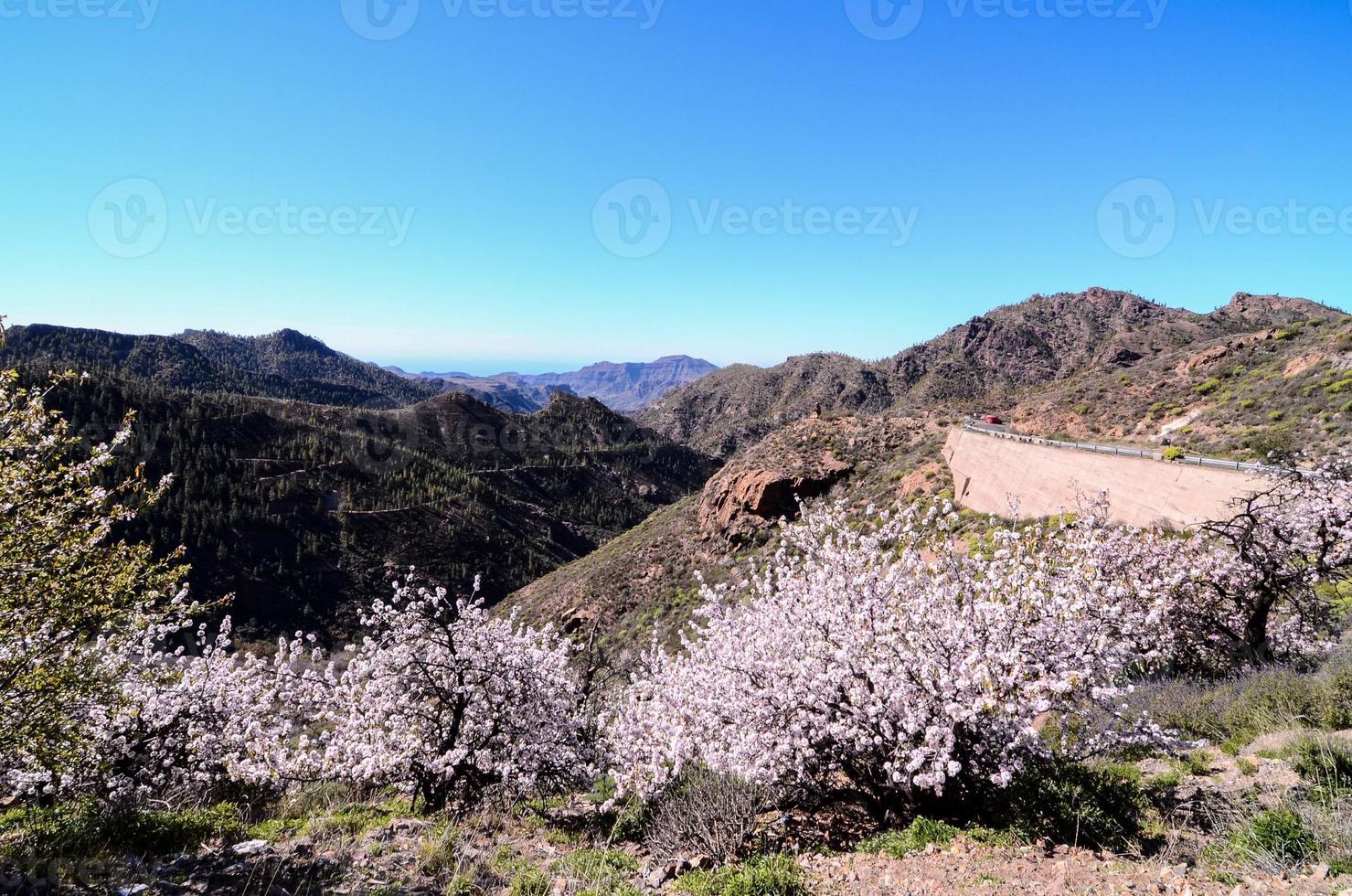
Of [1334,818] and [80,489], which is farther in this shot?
[80,489]

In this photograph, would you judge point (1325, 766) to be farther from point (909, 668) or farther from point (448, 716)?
Answer: point (448, 716)

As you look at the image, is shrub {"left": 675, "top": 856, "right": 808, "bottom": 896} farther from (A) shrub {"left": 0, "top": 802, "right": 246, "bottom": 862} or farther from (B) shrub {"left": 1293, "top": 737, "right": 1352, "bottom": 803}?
(A) shrub {"left": 0, "top": 802, "right": 246, "bottom": 862}

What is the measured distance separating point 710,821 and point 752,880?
1952mm

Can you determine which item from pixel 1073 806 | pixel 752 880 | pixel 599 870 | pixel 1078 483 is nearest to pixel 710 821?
pixel 599 870

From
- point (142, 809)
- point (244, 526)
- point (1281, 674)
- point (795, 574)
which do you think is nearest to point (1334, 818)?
point (1281, 674)

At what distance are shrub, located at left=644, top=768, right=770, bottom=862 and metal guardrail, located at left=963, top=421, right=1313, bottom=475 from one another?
1317cm

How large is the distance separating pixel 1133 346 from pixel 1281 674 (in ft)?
283

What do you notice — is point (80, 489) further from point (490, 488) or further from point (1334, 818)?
point (490, 488)

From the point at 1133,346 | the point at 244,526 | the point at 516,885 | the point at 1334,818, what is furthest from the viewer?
the point at 1133,346

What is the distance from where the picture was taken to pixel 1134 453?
2027 centimetres

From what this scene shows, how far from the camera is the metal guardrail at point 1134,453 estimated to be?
1580 centimetres

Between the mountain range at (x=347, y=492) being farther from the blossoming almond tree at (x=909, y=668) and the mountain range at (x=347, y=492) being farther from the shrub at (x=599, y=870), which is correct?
the blossoming almond tree at (x=909, y=668)

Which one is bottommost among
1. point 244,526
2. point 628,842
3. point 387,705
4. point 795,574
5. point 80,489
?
point 244,526

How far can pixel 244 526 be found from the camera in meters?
68.1
